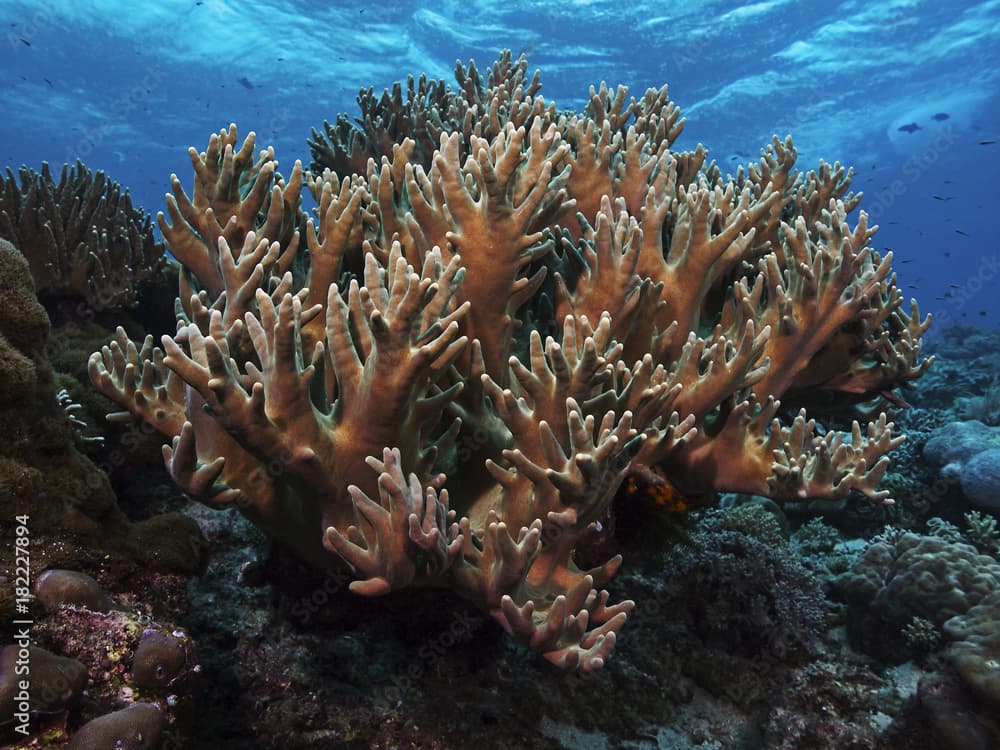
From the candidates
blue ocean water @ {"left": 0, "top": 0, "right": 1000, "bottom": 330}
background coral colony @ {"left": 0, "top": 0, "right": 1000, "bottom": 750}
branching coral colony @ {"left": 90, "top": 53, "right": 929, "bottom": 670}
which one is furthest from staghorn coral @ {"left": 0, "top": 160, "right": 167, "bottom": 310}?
blue ocean water @ {"left": 0, "top": 0, "right": 1000, "bottom": 330}

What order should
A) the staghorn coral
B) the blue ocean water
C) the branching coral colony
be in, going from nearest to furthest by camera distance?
the branching coral colony < the staghorn coral < the blue ocean water

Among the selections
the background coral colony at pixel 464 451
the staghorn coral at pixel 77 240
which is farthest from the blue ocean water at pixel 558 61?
the staghorn coral at pixel 77 240

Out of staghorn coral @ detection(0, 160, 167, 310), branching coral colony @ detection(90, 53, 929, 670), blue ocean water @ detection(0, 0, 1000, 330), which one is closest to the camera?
branching coral colony @ detection(90, 53, 929, 670)

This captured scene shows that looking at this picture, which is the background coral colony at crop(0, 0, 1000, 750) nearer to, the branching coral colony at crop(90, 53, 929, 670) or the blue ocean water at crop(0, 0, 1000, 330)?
the branching coral colony at crop(90, 53, 929, 670)

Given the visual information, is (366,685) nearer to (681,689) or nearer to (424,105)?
(681,689)

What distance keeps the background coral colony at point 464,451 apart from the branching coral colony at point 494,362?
0.06 feet

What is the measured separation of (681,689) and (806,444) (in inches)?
95.3

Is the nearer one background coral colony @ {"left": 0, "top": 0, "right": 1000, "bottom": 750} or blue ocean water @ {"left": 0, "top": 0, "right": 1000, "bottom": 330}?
background coral colony @ {"left": 0, "top": 0, "right": 1000, "bottom": 750}

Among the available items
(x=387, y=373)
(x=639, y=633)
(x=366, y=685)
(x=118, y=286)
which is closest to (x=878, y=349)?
(x=639, y=633)

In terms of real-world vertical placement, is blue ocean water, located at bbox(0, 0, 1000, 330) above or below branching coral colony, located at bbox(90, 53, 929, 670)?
above

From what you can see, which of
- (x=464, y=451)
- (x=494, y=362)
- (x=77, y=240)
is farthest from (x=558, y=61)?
(x=464, y=451)

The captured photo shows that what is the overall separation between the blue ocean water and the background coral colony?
2033cm

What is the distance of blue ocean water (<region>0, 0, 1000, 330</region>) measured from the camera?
27.7m

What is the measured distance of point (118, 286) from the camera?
5.20m
